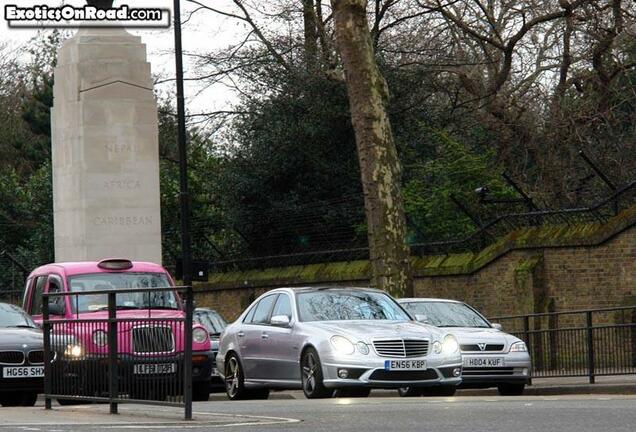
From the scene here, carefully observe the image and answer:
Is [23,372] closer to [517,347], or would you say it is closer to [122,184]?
[517,347]

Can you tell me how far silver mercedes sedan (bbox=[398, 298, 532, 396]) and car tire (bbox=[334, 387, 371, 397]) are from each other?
1.24 meters

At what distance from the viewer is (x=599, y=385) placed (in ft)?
71.6

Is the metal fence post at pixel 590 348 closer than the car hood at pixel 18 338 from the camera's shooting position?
No

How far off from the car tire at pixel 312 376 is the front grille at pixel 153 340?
474 centimetres

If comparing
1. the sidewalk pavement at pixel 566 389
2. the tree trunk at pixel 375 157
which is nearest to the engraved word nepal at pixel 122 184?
the tree trunk at pixel 375 157

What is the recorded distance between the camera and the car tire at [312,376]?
60.9 ft

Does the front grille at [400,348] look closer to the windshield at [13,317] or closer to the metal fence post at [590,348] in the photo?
the metal fence post at [590,348]

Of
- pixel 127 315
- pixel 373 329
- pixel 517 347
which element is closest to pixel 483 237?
pixel 517 347

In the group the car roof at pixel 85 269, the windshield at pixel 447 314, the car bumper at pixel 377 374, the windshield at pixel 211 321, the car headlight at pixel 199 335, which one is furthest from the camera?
the windshield at pixel 211 321

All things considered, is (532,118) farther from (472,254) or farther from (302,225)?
(472,254)

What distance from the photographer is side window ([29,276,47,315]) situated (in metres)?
22.7

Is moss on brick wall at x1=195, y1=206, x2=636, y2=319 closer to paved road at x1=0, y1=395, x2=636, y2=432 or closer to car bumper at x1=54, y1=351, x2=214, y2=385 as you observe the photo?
paved road at x1=0, y1=395, x2=636, y2=432

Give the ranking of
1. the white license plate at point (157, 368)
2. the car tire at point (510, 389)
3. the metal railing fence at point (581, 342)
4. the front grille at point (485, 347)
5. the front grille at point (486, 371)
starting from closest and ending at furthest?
1. the white license plate at point (157, 368)
2. the front grille at point (486, 371)
3. the front grille at point (485, 347)
4. the car tire at point (510, 389)
5. the metal railing fence at point (581, 342)

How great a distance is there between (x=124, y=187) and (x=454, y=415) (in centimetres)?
2909
